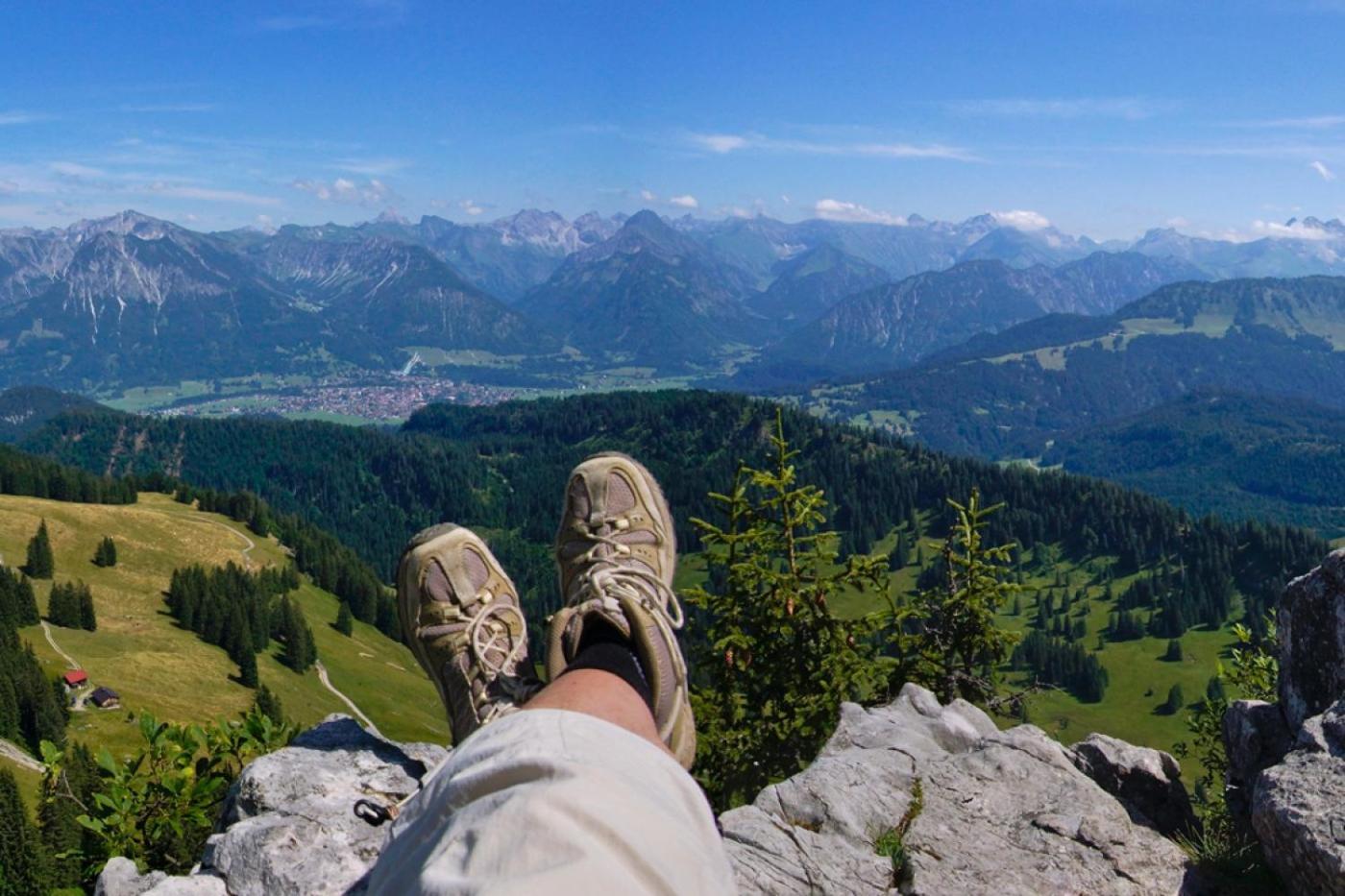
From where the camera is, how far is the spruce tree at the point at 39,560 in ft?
383

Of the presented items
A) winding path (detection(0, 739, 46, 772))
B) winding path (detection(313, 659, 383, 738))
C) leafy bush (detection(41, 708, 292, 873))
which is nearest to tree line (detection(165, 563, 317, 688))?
winding path (detection(313, 659, 383, 738))

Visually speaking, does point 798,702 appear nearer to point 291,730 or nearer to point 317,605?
point 291,730

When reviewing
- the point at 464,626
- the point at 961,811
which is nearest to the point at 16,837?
the point at 464,626

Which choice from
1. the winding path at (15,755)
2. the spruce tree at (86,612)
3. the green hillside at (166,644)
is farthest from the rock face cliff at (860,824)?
the spruce tree at (86,612)

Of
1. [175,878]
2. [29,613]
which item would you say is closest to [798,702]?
[175,878]

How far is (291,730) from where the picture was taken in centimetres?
995

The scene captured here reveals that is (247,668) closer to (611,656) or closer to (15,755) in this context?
(15,755)

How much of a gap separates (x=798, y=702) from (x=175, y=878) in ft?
24.0

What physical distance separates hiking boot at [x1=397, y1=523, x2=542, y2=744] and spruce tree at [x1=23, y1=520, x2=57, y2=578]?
135379mm

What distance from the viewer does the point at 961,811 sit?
7.27 m

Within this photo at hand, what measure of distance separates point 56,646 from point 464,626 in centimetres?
10589

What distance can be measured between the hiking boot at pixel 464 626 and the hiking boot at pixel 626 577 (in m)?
0.72

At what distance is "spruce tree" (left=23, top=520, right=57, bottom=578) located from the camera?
11669cm

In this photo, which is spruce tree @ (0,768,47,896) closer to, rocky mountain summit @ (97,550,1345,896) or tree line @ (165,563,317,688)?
rocky mountain summit @ (97,550,1345,896)
